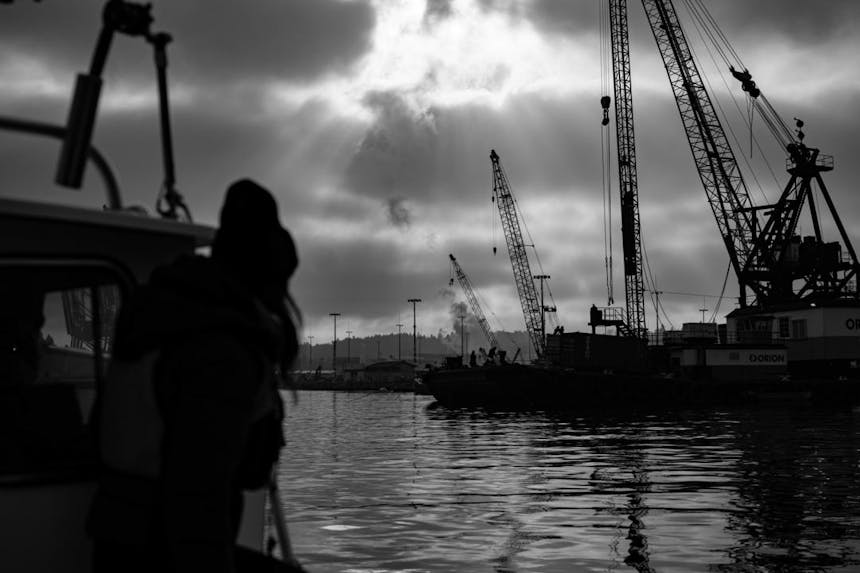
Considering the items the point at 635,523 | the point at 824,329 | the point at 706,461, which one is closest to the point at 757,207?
the point at 824,329

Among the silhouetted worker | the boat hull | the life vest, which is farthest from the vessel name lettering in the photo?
the life vest

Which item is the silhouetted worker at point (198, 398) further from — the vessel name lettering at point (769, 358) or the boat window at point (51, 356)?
the vessel name lettering at point (769, 358)

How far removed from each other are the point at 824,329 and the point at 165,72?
8601 centimetres

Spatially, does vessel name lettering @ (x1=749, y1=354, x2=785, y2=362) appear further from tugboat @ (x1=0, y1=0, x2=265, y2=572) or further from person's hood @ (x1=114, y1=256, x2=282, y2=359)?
person's hood @ (x1=114, y1=256, x2=282, y2=359)

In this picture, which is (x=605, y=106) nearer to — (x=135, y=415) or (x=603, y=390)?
(x=603, y=390)

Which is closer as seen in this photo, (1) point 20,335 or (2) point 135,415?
(2) point 135,415

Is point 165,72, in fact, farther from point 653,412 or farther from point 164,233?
point 653,412

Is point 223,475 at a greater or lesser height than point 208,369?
lesser

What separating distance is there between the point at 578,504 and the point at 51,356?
15.2 m

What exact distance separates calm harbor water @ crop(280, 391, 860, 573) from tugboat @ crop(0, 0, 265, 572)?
1.30m

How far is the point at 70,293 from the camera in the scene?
5098mm

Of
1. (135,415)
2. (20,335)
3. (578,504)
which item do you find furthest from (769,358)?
(135,415)

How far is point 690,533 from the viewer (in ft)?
50.2

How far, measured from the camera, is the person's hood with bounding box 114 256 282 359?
291cm
